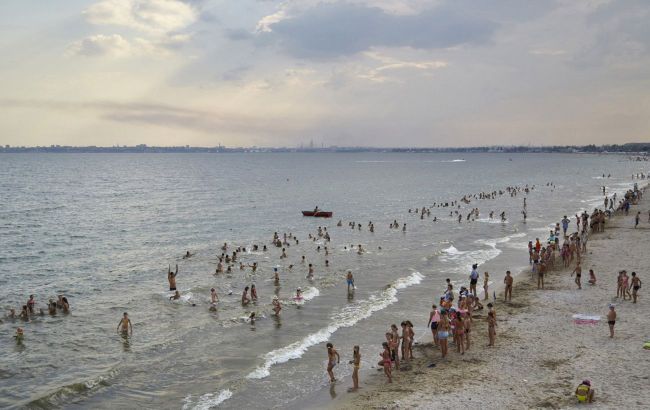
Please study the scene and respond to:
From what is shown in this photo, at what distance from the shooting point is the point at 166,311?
23891 millimetres

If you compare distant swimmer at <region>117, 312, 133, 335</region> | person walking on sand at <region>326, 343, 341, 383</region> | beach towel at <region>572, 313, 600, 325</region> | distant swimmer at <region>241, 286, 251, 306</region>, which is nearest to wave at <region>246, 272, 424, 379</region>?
person walking on sand at <region>326, 343, 341, 383</region>

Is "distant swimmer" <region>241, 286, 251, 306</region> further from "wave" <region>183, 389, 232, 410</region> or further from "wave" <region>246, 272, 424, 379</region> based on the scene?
"wave" <region>183, 389, 232, 410</region>

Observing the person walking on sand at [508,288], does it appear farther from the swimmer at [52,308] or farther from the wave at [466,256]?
→ the swimmer at [52,308]

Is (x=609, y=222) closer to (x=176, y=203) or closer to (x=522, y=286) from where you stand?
(x=522, y=286)

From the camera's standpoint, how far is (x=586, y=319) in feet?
64.0

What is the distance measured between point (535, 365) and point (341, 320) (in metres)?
8.48

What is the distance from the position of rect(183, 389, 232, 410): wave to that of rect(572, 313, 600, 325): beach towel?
1310 centimetres

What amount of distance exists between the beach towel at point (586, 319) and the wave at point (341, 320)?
7.94 meters

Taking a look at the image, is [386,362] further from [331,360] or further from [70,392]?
[70,392]

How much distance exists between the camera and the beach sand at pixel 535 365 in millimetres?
13555

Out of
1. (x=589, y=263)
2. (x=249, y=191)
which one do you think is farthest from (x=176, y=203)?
(x=589, y=263)

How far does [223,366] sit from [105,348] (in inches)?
204

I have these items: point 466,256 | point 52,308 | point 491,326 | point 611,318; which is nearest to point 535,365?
point 491,326

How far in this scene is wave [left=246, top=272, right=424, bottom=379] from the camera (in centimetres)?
1768
